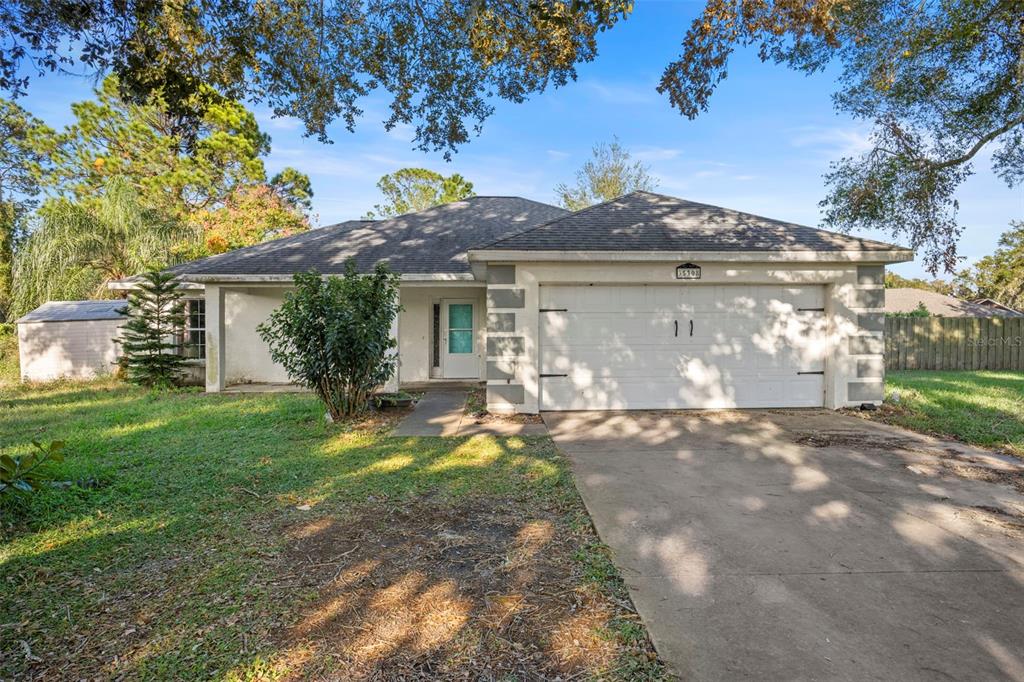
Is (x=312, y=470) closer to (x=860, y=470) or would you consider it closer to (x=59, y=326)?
(x=860, y=470)

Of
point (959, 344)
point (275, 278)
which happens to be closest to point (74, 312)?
point (275, 278)

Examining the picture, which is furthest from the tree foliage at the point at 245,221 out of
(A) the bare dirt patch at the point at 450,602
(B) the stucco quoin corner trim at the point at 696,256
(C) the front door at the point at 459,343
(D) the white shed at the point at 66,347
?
(A) the bare dirt patch at the point at 450,602

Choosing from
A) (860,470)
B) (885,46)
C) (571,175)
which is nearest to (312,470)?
(860,470)

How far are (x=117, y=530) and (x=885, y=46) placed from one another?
1318 centimetres

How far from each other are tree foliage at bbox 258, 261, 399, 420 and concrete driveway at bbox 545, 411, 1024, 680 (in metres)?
3.21

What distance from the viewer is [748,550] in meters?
3.29

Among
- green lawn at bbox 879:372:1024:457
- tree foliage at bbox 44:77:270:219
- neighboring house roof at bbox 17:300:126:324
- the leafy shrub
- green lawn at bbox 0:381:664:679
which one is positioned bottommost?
green lawn at bbox 0:381:664:679

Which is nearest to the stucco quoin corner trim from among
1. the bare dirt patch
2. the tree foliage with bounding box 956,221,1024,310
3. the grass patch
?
the bare dirt patch

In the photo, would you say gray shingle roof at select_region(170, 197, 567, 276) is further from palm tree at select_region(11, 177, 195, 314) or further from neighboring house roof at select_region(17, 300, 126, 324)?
palm tree at select_region(11, 177, 195, 314)

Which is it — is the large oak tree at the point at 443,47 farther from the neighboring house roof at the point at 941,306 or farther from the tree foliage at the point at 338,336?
the neighboring house roof at the point at 941,306

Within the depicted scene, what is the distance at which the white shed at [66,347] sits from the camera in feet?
41.9

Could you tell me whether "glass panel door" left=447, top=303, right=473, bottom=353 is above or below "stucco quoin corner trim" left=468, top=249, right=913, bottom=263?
below

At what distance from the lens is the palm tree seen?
16.5 m

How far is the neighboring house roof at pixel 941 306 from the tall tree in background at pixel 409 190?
95.1ft
